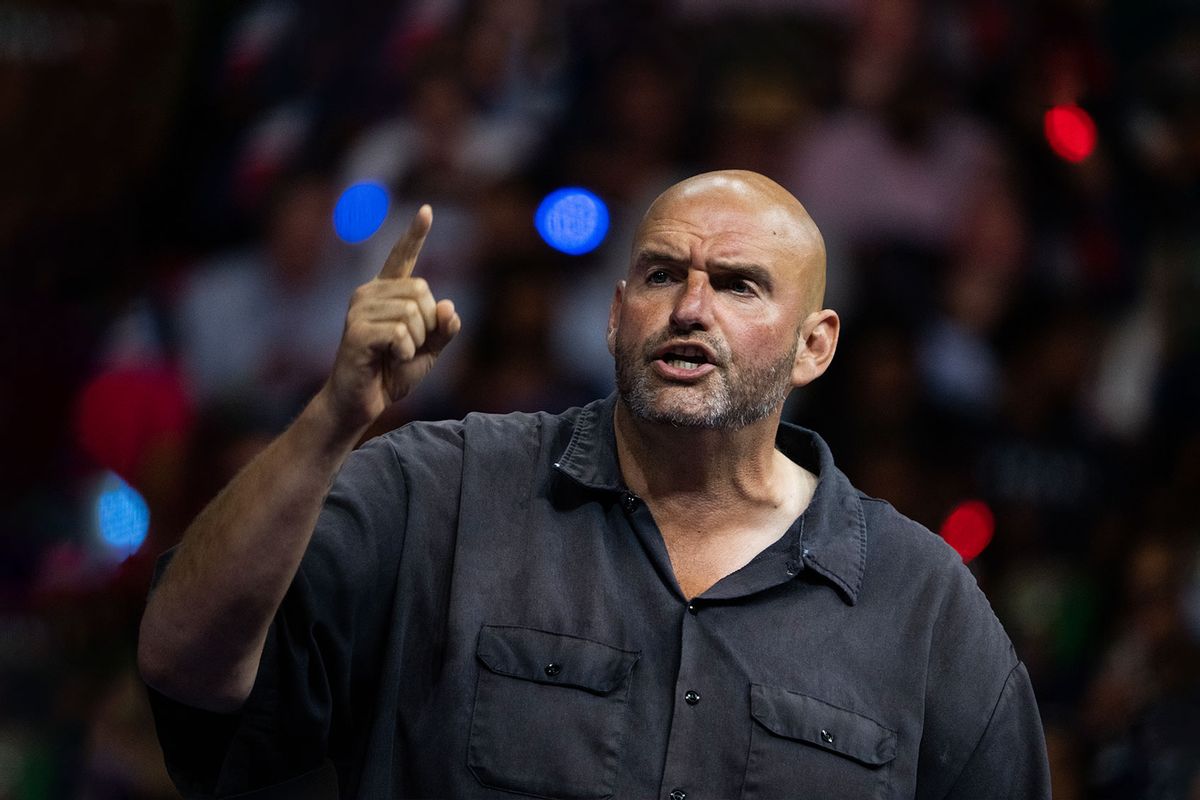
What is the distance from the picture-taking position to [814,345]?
7.86 feet

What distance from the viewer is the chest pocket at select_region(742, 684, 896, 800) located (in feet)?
6.60

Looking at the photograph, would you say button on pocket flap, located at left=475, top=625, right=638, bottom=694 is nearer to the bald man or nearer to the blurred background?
the bald man

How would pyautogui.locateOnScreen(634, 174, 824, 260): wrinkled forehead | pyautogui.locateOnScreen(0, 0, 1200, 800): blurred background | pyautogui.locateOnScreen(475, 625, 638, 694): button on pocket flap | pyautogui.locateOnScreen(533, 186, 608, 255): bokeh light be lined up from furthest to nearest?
pyautogui.locateOnScreen(533, 186, 608, 255): bokeh light → pyautogui.locateOnScreen(0, 0, 1200, 800): blurred background → pyautogui.locateOnScreen(634, 174, 824, 260): wrinkled forehead → pyautogui.locateOnScreen(475, 625, 638, 694): button on pocket flap

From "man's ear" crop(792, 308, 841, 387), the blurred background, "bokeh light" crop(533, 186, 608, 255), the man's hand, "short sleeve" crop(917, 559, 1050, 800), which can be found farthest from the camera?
"bokeh light" crop(533, 186, 608, 255)

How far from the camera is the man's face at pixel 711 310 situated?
7.10 ft

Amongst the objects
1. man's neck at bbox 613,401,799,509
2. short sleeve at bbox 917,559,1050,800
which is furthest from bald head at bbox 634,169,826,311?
short sleeve at bbox 917,559,1050,800

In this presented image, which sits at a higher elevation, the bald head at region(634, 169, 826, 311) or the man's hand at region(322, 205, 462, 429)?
the bald head at region(634, 169, 826, 311)

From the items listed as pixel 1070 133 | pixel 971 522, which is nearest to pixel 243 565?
pixel 971 522

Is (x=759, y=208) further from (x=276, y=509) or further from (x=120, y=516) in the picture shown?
(x=120, y=516)

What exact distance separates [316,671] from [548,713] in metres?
0.30

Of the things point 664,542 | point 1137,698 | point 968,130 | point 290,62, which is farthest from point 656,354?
point 290,62

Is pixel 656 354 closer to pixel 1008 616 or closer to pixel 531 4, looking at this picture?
pixel 1008 616

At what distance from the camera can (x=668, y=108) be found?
184 inches

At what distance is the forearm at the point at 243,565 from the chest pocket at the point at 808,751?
649mm
